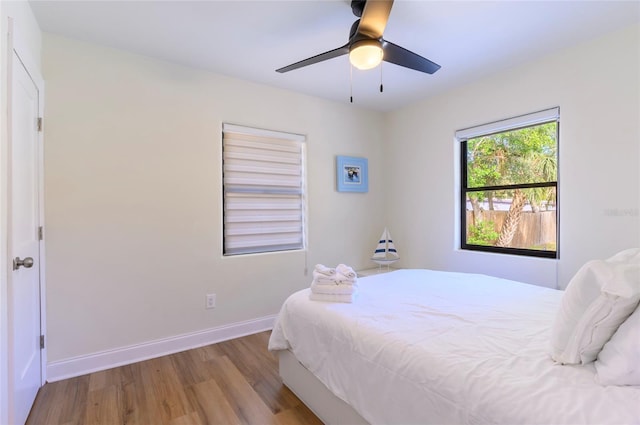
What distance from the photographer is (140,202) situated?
2416mm

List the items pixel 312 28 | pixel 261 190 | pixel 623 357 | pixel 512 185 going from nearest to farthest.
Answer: pixel 623 357 < pixel 312 28 < pixel 512 185 < pixel 261 190

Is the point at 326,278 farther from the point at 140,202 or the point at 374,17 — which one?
the point at 140,202

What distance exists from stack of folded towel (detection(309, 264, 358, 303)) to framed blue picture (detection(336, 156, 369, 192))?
70.2 inches

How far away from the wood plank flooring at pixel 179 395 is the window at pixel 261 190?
100cm

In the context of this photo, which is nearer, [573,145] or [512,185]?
[573,145]

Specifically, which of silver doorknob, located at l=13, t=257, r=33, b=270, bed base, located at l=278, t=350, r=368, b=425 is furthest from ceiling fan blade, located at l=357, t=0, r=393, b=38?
silver doorknob, located at l=13, t=257, r=33, b=270

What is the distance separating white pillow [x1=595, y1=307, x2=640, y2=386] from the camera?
Result: 901 millimetres

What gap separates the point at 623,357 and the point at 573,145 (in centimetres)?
204

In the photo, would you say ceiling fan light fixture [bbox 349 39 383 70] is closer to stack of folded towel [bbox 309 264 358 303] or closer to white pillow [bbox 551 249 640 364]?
stack of folded towel [bbox 309 264 358 303]

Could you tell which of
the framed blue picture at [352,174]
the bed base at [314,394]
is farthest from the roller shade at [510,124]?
the bed base at [314,394]

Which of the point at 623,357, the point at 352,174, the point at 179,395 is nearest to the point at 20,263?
the point at 179,395

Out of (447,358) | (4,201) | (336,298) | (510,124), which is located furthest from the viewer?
(510,124)

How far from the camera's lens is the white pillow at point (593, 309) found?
0.97 m

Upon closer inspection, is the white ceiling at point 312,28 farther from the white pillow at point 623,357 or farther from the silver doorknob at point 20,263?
the white pillow at point 623,357
